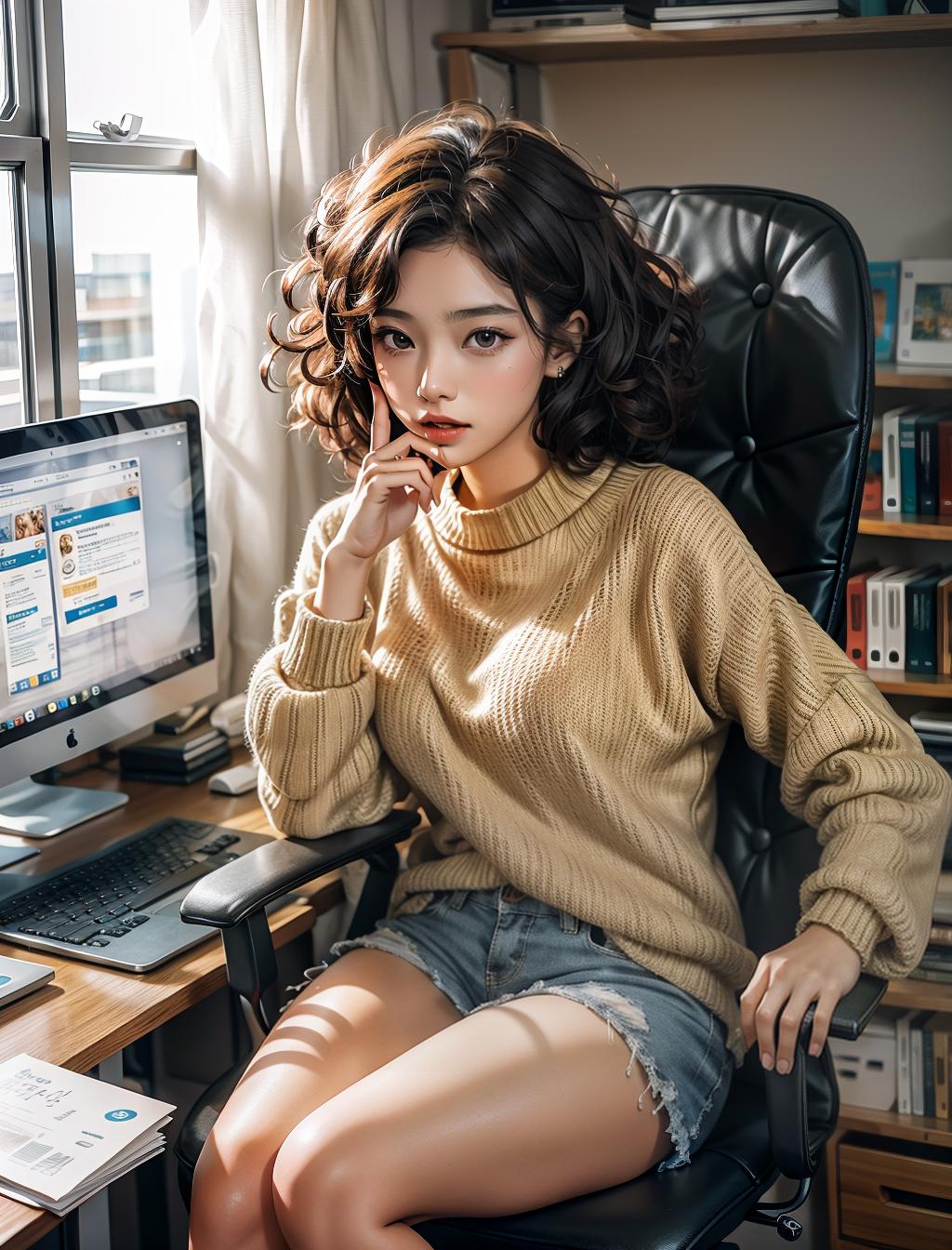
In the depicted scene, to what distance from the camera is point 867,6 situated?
2145 mm

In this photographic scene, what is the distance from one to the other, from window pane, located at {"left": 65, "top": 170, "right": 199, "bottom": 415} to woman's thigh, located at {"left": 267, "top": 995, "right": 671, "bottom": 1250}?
1.06 metres

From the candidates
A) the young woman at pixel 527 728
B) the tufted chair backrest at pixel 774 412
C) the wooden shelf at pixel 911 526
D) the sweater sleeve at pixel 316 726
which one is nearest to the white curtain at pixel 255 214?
the young woman at pixel 527 728

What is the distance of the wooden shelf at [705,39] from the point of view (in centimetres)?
202

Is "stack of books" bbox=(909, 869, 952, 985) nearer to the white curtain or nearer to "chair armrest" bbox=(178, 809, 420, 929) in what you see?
"chair armrest" bbox=(178, 809, 420, 929)

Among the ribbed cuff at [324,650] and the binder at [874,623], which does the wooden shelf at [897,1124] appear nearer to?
the binder at [874,623]

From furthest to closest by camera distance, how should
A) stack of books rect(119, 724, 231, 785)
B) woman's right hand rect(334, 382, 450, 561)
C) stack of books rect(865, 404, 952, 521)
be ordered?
1. stack of books rect(865, 404, 952, 521)
2. stack of books rect(119, 724, 231, 785)
3. woman's right hand rect(334, 382, 450, 561)

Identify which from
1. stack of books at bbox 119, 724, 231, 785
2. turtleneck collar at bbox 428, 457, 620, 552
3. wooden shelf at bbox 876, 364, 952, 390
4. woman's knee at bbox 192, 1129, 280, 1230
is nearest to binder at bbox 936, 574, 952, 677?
wooden shelf at bbox 876, 364, 952, 390

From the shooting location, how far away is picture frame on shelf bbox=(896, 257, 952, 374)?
2.16 metres

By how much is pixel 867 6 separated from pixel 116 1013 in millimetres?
1829

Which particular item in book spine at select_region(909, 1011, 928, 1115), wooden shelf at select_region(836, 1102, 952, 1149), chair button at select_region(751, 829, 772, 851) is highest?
chair button at select_region(751, 829, 772, 851)

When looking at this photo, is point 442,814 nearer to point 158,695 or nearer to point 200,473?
point 158,695

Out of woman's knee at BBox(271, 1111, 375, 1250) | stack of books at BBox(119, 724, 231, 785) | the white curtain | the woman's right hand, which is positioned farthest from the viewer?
the white curtain

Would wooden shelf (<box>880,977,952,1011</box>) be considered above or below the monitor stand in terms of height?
below

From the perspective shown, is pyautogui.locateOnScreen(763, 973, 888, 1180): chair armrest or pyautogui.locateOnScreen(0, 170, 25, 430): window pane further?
pyautogui.locateOnScreen(0, 170, 25, 430): window pane
